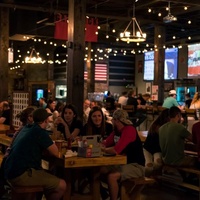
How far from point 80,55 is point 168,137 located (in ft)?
12.0

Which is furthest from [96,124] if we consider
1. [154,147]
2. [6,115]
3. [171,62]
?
[171,62]

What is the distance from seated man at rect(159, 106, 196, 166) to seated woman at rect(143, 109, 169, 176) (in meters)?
0.24

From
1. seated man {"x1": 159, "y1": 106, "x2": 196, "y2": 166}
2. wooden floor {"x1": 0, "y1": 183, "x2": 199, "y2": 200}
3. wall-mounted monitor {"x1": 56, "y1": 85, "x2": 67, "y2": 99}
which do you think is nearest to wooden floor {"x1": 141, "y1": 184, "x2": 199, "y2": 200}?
wooden floor {"x1": 0, "y1": 183, "x2": 199, "y2": 200}

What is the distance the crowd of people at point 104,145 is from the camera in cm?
465

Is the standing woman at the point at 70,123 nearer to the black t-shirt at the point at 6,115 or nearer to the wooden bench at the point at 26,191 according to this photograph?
the wooden bench at the point at 26,191

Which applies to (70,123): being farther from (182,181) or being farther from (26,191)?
(26,191)

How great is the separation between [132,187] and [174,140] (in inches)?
51.6

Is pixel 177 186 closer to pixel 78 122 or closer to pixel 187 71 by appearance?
pixel 78 122

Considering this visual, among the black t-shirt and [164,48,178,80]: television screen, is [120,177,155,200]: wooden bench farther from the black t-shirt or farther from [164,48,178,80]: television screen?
[164,48,178,80]: television screen

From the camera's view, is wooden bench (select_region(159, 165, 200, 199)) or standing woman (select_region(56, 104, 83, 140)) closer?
wooden bench (select_region(159, 165, 200, 199))

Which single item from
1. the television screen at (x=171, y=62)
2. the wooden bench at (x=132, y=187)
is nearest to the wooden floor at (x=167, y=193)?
the wooden bench at (x=132, y=187)

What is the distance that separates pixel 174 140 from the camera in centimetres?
649

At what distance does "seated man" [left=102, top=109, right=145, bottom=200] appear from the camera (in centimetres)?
536

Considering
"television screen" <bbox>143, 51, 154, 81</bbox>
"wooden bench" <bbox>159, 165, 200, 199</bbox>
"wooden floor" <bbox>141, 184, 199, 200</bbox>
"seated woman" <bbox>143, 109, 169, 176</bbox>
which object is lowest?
"wooden floor" <bbox>141, 184, 199, 200</bbox>
